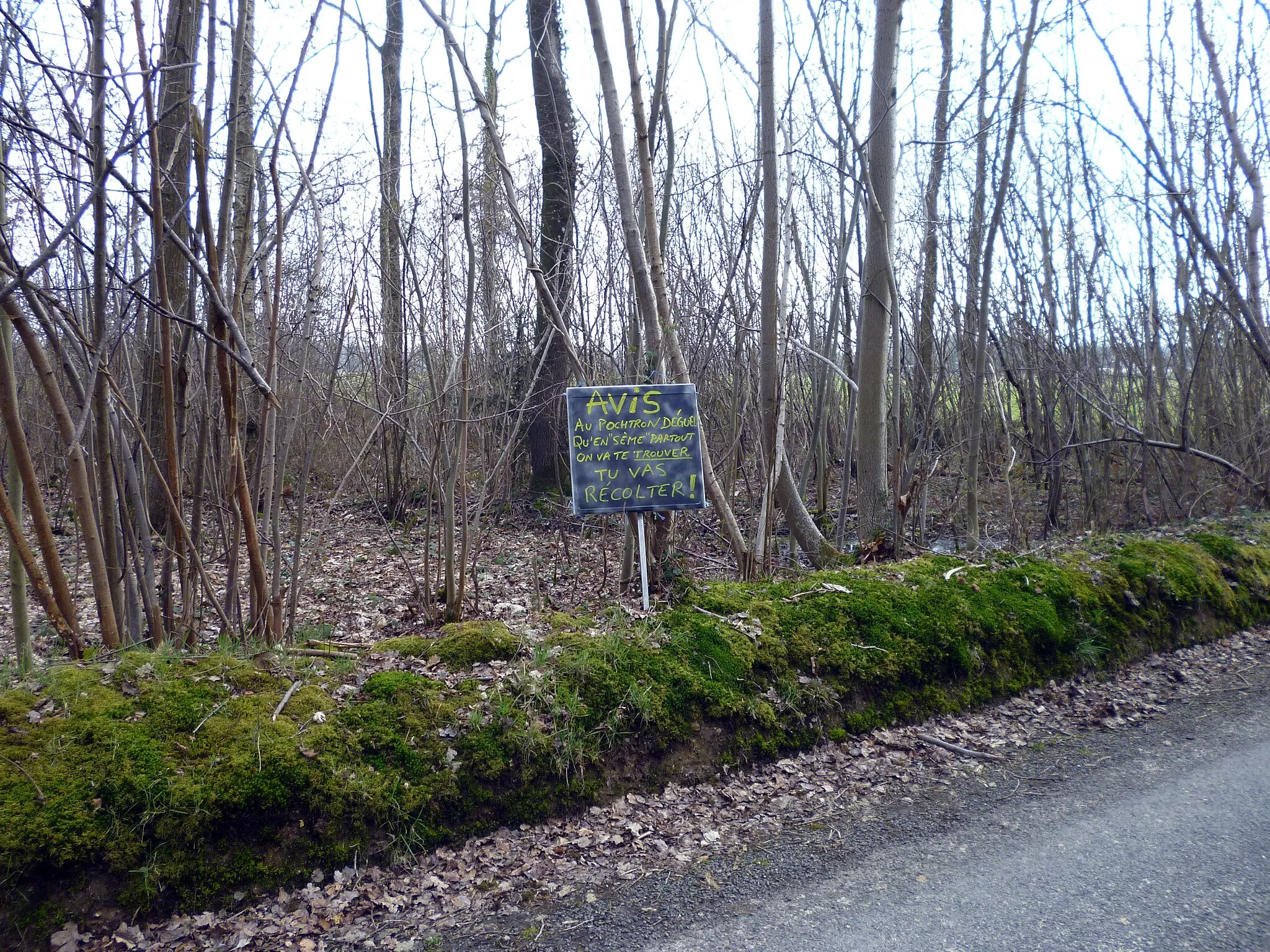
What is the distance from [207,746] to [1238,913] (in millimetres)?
3995

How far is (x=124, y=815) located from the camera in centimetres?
287

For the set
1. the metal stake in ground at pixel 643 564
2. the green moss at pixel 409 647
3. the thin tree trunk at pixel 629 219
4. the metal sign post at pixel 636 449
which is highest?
the thin tree trunk at pixel 629 219

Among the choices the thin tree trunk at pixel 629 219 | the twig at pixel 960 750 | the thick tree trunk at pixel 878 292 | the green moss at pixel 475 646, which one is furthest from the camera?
the thick tree trunk at pixel 878 292

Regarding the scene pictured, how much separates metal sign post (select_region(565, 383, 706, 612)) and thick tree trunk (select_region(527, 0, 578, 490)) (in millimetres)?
4355

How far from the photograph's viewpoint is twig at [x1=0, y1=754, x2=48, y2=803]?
2.81 meters

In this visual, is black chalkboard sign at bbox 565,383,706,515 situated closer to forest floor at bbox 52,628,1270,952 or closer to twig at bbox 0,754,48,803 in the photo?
forest floor at bbox 52,628,1270,952

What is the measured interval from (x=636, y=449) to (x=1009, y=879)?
304 centimetres

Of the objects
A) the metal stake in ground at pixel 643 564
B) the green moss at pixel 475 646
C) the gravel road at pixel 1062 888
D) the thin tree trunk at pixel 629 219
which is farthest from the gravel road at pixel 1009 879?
the thin tree trunk at pixel 629 219

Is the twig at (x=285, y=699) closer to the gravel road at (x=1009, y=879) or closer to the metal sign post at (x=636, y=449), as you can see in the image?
the gravel road at (x=1009, y=879)

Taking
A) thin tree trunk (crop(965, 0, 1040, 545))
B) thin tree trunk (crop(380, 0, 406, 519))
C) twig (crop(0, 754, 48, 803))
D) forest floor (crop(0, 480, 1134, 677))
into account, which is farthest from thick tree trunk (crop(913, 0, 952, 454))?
twig (crop(0, 754, 48, 803))

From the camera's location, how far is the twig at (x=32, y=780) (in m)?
2.81

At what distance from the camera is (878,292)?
7.50 metres

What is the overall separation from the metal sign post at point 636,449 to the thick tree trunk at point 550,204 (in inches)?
171

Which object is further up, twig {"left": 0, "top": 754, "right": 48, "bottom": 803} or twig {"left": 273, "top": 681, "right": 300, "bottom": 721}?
Result: twig {"left": 273, "top": 681, "right": 300, "bottom": 721}
